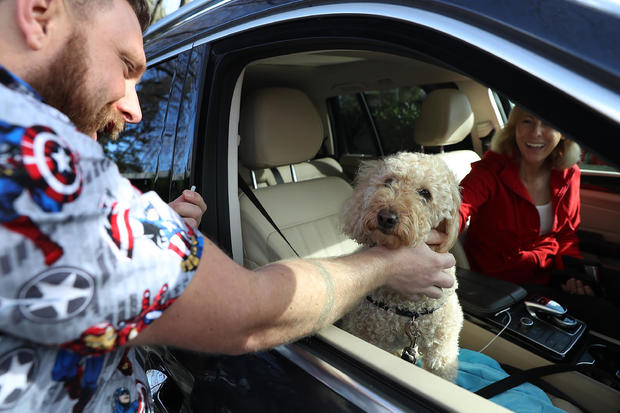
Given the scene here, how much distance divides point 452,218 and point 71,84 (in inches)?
57.2

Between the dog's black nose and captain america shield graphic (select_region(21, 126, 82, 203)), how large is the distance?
1055 mm

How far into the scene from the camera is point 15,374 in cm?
66

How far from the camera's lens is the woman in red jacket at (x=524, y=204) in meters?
2.33

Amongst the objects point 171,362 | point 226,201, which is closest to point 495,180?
point 226,201

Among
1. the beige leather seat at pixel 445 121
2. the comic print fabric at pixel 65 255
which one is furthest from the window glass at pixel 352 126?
the comic print fabric at pixel 65 255

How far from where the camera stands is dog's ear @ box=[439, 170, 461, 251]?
5.25 feet

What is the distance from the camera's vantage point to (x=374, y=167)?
1.78 m

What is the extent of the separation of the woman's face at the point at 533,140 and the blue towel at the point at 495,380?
137cm

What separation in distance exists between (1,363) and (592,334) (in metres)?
2.47

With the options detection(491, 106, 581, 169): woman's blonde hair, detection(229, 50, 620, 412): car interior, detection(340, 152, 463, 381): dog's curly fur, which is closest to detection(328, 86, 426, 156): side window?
detection(229, 50, 620, 412): car interior

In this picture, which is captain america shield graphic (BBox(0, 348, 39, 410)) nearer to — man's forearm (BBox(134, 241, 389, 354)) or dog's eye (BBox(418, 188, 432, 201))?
man's forearm (BBox(134, 241, 389, 354))

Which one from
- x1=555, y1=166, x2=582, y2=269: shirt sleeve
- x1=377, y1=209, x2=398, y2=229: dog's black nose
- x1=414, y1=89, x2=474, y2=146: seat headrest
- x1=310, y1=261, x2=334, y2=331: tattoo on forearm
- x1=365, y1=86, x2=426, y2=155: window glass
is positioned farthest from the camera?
x1=365, y1=86, x2=426, y2=155: window glass

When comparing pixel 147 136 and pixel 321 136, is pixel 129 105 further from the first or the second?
pixel 321 136

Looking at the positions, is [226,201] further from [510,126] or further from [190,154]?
[510,126]
